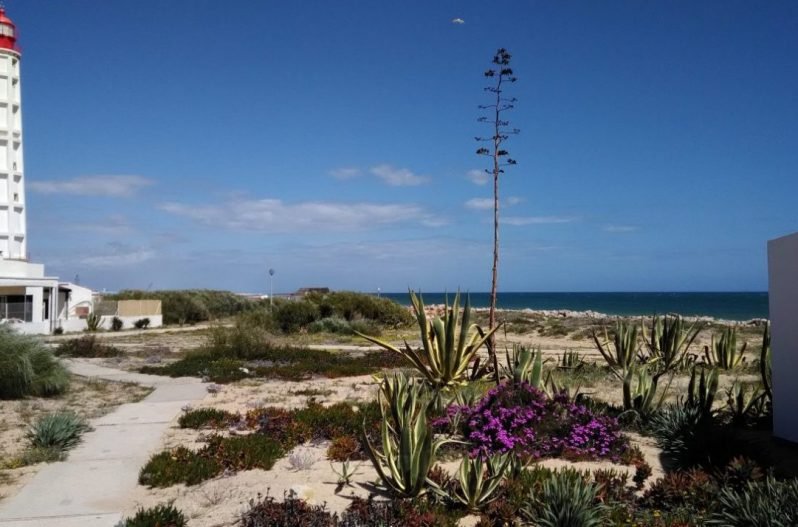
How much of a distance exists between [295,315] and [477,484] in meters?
24.6

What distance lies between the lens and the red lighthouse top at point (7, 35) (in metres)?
34.2

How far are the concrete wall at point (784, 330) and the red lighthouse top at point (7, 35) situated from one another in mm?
38254

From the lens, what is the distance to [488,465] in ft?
17.8

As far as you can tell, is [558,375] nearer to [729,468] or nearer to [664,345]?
[664,345]

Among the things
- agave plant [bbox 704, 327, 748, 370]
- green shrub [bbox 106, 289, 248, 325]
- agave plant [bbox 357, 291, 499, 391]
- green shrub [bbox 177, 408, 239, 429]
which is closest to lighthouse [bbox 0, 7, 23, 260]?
green shrub [bbox 106, 289, 248, 325]

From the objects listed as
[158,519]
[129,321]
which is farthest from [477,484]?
[129,321]

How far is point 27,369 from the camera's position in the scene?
10.5m

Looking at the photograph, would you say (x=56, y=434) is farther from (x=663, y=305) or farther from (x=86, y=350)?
(x=663, y=305)

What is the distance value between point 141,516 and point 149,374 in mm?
10379

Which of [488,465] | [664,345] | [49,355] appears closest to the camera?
[488,465]

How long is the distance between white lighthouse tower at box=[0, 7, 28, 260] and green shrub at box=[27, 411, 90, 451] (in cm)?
2937

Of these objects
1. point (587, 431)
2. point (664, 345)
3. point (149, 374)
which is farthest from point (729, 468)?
point (149, 374)

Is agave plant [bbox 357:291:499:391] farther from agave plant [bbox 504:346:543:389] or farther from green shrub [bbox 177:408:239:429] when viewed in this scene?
green shrub [bbox 177:408:239:429]

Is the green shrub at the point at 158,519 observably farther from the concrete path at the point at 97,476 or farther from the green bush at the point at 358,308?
the green bush at the point at 358,308
